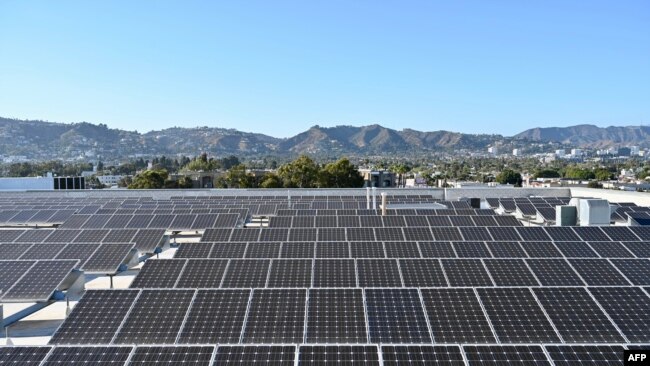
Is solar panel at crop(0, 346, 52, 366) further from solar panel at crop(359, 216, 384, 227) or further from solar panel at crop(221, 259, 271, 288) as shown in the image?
solar panel at crop(359, 216, 384, 227)

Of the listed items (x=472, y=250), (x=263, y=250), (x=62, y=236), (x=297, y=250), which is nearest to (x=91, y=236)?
(x=62, y=236)

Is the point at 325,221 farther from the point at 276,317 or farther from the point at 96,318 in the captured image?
the point at 96,318

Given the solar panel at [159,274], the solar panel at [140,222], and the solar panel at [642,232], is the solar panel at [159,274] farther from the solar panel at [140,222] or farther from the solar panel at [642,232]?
the solar panel at [642,232]

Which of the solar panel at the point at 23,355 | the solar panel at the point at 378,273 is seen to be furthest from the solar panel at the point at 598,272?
the solar panel at the point at 23,355

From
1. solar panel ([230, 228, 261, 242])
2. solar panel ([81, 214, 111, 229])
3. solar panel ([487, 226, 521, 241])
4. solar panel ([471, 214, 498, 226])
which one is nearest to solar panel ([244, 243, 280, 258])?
solar panel ([230, 228, 261, 242])

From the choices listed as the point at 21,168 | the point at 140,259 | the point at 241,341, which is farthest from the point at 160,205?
the point at 21,168

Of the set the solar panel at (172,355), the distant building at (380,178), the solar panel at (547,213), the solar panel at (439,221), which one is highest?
the solar panel at (172,355)

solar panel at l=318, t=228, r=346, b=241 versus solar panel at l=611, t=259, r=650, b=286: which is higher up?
solar panel at l=318, t=228, r=346, b=241
